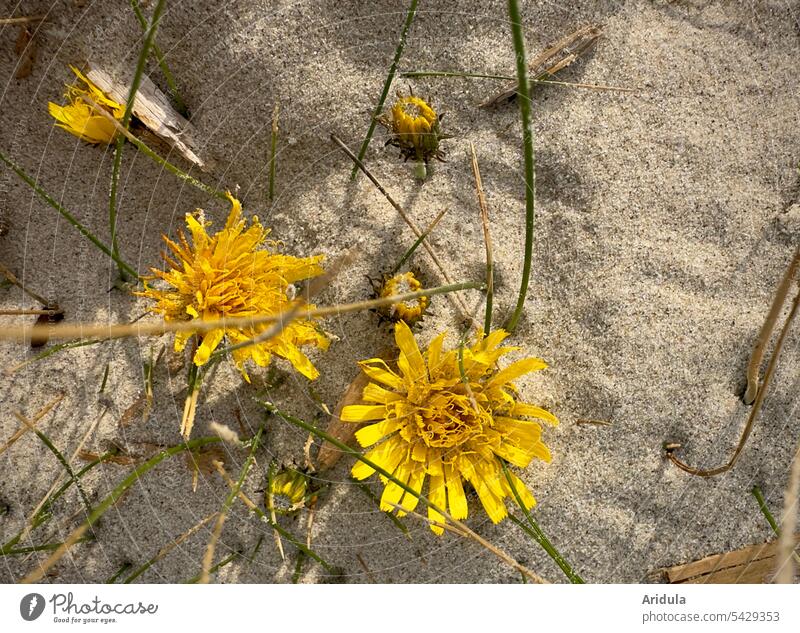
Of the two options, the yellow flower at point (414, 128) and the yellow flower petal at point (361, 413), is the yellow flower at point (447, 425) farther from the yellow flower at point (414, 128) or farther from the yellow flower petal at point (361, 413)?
the yellow flower at point (414, 128)

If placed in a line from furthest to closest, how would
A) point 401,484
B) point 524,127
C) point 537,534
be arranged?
1. point 537,534
2. point 401,484
3. point 524,127

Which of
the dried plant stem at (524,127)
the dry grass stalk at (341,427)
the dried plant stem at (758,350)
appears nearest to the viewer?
the dried plant stem at (524,127)

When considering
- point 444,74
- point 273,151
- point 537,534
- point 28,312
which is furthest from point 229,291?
point 537,534

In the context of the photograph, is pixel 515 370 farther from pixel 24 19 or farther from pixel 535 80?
pixel 24 19

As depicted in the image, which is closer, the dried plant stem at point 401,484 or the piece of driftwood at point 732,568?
the dried plant stem at point 401,484

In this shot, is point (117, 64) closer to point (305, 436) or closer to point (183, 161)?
point (183, 161)

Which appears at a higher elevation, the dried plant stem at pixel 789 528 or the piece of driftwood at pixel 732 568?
the dried plant stem at pixel 789 528

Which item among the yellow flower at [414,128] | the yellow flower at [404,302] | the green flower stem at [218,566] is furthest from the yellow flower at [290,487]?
the yellow flower at [414,128]
